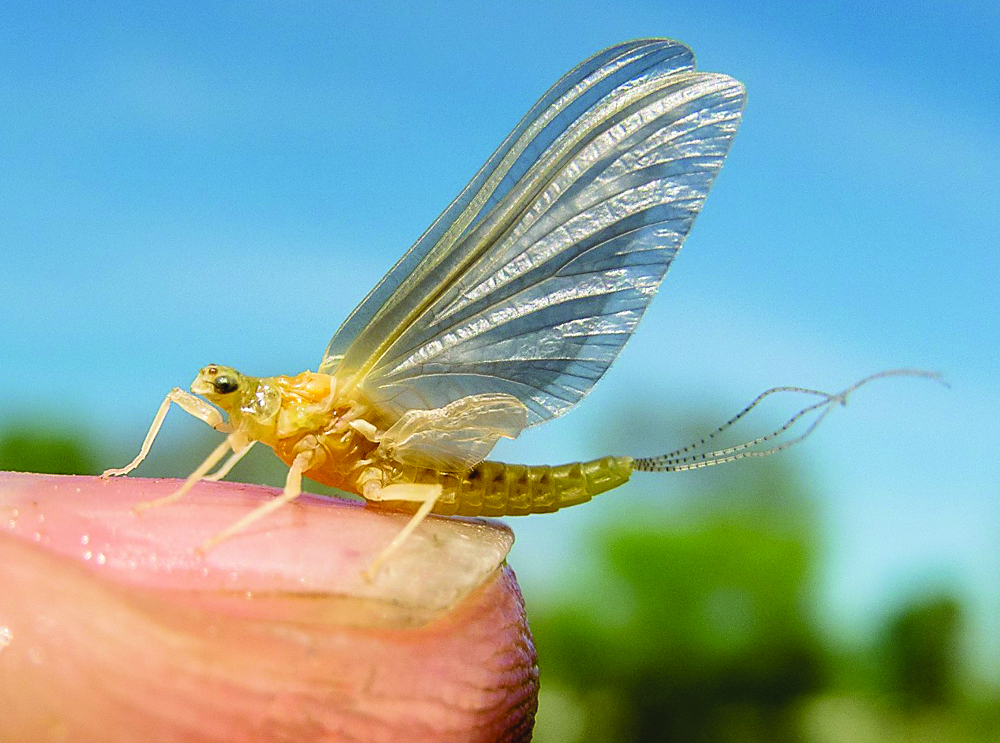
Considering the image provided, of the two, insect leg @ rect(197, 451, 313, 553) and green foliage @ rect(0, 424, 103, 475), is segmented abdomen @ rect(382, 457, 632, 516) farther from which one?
green foliage @ rect(0, 424, 103, 475)

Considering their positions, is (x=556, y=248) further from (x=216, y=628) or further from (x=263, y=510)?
(x=216, y=628)

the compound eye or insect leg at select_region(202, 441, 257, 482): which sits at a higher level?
the compound eye

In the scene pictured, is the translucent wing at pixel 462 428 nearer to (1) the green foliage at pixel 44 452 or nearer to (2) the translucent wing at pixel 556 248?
(2) the translucent wing at pixel 556 248

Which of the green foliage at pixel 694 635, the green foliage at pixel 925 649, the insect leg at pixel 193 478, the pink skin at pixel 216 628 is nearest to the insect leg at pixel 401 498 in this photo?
the pink skin at pixel 216 628

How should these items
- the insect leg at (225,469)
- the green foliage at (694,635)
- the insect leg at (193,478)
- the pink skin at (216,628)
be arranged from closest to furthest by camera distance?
the pink skin at (216,628), the insect leg at (193,478), the insect leg at (225,469), the green foliage at (694,635)

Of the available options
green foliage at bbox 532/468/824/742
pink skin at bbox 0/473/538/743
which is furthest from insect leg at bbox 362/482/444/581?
green foliage at bbox 532/468/824/742
